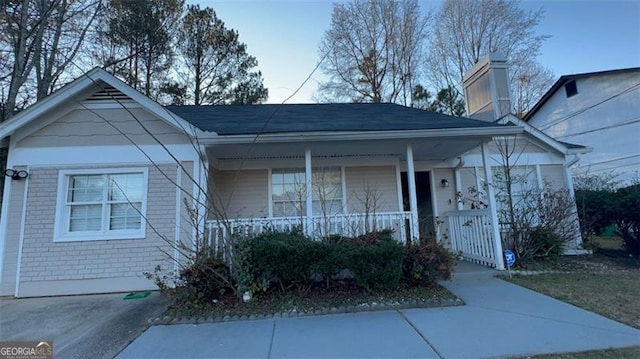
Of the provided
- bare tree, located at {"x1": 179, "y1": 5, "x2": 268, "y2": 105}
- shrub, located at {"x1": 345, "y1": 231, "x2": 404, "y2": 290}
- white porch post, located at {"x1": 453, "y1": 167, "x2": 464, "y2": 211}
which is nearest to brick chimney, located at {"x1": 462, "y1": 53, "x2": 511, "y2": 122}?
white porch post, located at {"x1": 453, "y1": 167, "x2": 464, "y2": 211}

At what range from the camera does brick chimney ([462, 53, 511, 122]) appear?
29.5 ft

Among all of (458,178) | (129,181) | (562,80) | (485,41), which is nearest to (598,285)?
(458,178)

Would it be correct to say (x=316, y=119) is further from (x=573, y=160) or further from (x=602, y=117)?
(x=602, y=117)

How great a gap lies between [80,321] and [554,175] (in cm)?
1145

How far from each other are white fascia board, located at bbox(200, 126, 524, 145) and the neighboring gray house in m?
12.6

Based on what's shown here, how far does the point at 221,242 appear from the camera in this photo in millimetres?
5293

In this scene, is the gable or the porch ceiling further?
the porch ceiling

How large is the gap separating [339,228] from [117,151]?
16.2 feet

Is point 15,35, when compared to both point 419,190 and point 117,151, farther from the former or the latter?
point 419,190

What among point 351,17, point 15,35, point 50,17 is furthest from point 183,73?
point 351,17

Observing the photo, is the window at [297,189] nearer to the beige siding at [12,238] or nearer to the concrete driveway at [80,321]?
the concrete driveway at [80,321]

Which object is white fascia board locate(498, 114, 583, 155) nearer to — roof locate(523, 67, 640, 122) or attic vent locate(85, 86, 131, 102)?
roof locate(523, 67, 640, 122)

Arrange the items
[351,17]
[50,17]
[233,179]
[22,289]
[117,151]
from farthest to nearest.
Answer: [351,17]
[50,17]
[233,179]
[117,151]
[22,289]

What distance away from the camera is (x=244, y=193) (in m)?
7.86
